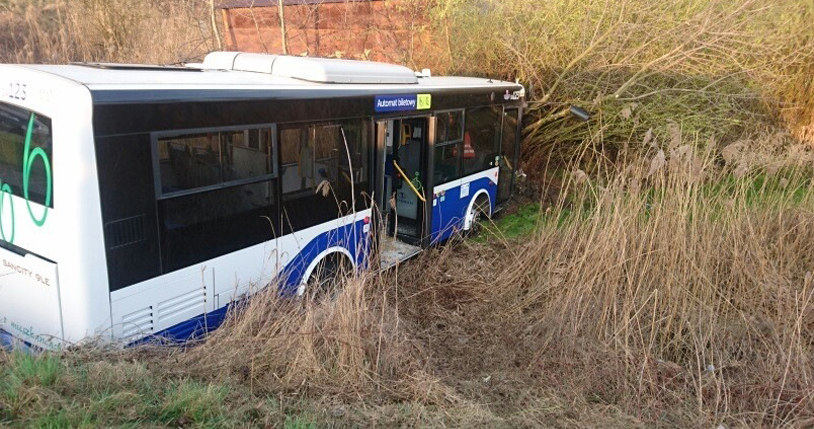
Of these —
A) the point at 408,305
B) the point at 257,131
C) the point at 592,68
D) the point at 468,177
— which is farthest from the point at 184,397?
the point at 592,68

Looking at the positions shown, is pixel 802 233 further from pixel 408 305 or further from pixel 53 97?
pixel 53 97

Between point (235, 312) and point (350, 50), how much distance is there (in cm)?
1042

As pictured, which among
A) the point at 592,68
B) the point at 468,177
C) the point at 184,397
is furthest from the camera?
the point at 592,68

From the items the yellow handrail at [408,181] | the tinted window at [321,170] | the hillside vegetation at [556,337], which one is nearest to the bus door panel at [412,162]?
the yellow handrail at [408,181]

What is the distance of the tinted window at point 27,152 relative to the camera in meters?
3.35

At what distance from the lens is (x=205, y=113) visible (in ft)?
12.8

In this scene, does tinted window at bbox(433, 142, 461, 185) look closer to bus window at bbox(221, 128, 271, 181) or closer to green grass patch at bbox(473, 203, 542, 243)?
green grass patch at bbox(473, 203, 542, 243)

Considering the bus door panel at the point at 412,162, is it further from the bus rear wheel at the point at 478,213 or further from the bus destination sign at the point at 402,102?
the bus rear wheel at the point at 478,213

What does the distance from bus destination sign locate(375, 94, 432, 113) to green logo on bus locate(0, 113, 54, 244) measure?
2.94 meters

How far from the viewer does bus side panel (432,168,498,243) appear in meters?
7.06

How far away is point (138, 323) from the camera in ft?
12.2

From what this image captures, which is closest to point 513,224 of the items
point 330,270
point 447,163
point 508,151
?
point 508,151

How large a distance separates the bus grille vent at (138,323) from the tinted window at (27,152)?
2.80 feet

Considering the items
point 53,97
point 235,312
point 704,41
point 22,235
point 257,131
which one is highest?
point 704,41
